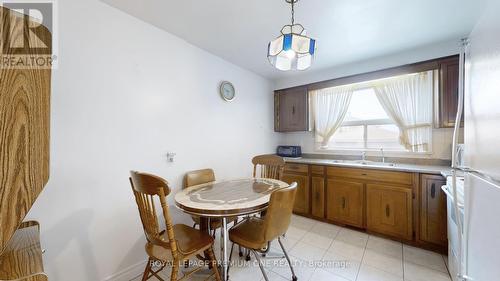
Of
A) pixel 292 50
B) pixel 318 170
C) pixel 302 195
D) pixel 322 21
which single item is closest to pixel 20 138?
pixel 292 50

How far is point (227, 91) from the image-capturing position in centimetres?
272

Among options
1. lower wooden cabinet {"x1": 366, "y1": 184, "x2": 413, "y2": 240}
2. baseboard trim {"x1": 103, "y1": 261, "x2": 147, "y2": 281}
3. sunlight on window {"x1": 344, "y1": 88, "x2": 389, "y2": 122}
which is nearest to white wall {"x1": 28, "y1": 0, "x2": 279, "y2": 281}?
baseboard trim {"x1": 103, "y1": 261, "x2": 147, "y2": 281}

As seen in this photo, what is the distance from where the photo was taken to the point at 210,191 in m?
1.80

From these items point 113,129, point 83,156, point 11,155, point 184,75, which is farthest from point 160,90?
point 11,155

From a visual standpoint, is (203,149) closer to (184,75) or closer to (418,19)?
(184,75)

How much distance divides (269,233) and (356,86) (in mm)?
2655

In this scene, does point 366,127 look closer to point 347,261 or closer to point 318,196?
point 318,196

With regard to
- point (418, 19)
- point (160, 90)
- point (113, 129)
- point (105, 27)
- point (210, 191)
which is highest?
point (418, 19)

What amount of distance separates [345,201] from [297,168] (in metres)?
0.80

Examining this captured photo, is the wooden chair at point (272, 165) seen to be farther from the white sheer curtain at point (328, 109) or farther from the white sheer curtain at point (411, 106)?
the white sheer curtain at point (411, 106)

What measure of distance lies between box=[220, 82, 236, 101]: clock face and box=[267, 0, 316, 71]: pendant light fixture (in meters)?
1.23

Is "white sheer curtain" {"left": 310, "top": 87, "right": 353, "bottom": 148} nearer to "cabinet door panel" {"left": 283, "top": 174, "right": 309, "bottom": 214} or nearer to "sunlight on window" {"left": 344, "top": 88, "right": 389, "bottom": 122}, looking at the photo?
"sunlight on window" {"left": 344, "top": 88, "right": 389, "bottom": 122}

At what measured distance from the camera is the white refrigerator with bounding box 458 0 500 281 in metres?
0.64

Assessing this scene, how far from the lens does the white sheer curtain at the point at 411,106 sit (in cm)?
240
